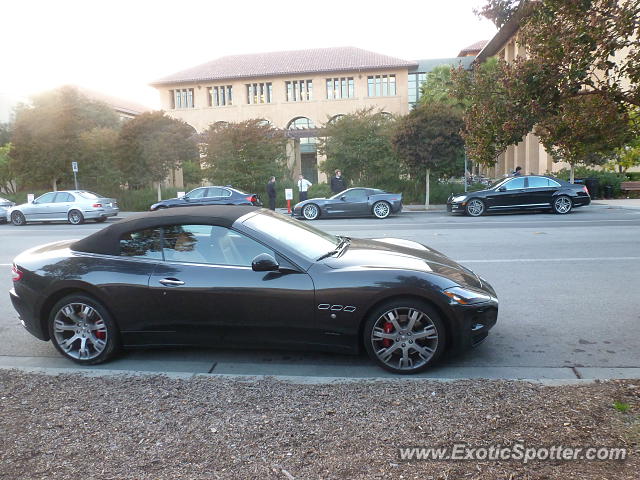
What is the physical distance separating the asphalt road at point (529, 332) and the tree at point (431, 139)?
1289 cm

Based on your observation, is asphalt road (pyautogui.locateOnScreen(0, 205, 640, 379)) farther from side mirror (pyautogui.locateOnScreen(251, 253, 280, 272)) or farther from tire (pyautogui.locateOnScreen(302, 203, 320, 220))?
tire (pyautogui.locateOnScreen(302, 203, 320, 220))

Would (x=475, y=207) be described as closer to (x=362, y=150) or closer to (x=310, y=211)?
(x=310, y=211)

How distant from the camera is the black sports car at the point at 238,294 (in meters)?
4.31

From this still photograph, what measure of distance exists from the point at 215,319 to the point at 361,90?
44.7m

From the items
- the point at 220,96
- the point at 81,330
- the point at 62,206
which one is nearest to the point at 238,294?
the point at 81,330

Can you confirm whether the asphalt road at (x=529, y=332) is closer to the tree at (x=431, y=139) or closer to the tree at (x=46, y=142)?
the tree at (x=431, y=139)

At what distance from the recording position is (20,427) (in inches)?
132

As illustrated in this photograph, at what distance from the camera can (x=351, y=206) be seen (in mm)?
20172

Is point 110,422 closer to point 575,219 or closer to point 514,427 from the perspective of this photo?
point 514,427

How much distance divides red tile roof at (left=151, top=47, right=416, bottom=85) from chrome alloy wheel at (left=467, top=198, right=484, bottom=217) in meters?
28.9

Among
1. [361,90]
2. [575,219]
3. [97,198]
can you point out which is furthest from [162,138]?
[361,90]

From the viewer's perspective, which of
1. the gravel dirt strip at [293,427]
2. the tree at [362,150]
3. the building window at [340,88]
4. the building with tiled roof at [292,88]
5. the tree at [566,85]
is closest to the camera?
the gravel dirt strip at [293,427]

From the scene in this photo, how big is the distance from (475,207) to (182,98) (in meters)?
36.7

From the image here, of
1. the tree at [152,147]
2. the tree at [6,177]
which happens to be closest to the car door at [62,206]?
the tree at [152,147]
